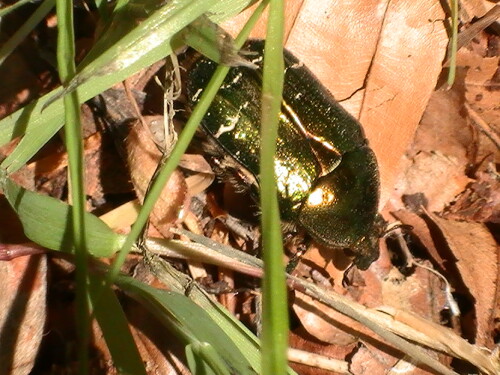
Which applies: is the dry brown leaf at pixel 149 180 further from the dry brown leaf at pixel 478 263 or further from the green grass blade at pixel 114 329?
the dry brown leaf at pixel 478 263

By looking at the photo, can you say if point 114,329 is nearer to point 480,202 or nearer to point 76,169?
point 76,169

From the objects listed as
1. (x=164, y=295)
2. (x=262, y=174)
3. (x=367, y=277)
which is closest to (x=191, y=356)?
(x=164, y=295)

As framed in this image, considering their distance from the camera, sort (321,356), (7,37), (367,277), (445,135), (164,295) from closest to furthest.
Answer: (164,295), (7,37), (321,356), (367,277), (445,135)

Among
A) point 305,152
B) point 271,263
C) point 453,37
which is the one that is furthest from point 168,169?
point 453,37

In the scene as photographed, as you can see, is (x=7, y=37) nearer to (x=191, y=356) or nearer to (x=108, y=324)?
(x=108, y=324)

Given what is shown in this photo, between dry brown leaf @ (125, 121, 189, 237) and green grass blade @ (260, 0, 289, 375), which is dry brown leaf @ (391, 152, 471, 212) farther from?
green grass blade @ (260, 0, 289, 375)

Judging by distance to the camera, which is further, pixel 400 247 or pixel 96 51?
pixel 400 247

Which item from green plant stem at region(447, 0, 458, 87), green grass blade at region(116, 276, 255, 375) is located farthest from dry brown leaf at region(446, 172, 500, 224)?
green grass blade at region(116, 276, 255, 375)
